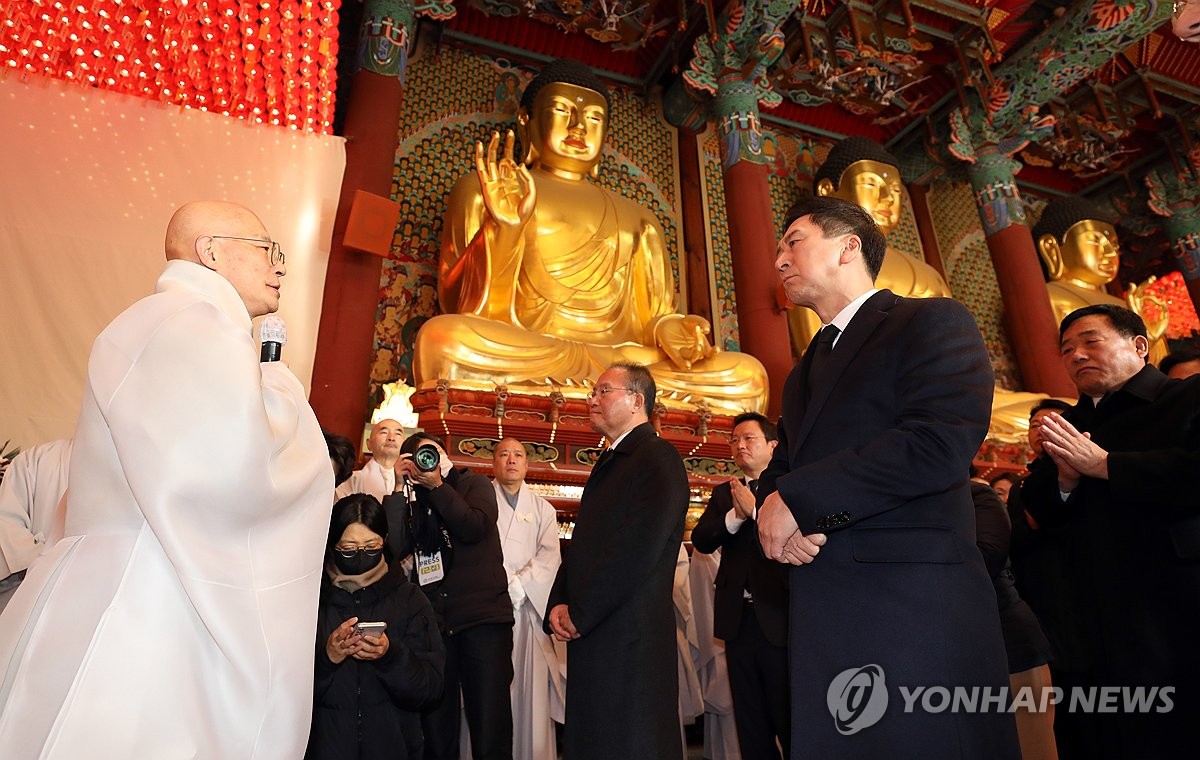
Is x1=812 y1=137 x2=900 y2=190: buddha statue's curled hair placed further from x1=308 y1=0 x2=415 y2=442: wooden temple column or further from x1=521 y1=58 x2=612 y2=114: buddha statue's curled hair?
x1=308 y1=0 x2=415 y2=442: wooden temple column

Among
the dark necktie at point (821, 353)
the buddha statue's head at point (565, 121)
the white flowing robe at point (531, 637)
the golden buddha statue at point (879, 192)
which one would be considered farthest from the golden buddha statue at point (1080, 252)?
→ the dark necktie at point (821, 353)

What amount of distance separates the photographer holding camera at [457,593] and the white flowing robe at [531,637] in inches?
14.0

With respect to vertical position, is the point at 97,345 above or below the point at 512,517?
below

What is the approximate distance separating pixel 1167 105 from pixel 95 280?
9.30 meters

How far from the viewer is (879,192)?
6.58m

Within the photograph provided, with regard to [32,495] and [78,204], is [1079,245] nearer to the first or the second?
[78,204]

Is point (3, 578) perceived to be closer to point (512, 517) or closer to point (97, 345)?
point (97, 345)

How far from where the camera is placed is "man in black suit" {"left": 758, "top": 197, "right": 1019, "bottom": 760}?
3.47 feet

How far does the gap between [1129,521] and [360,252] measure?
3.83m

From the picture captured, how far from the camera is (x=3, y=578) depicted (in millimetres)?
1824

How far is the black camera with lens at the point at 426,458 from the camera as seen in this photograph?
6.89ft

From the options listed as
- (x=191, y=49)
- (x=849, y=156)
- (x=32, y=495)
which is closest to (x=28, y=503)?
(x=32, y=495)

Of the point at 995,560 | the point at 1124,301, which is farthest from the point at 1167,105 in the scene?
the point at 995,560

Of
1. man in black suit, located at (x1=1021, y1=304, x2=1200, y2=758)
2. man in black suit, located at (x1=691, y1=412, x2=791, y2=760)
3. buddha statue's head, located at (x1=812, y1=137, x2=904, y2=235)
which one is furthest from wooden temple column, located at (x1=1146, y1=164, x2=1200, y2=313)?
man in black suit, located at (x1=691, y1=412, x2=791, y2=760)
